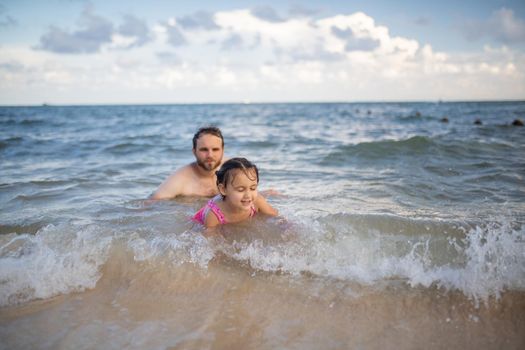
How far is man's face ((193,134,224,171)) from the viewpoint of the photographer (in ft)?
16.3

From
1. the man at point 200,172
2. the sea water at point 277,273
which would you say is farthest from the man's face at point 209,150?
the sea water at point 277,273

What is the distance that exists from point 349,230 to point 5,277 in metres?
2.76

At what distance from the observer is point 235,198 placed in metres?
3.65

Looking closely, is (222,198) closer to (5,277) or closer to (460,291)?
(5,277)

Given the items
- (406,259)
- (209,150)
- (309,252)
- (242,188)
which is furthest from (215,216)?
(406,259)

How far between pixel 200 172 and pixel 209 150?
0.52 meters

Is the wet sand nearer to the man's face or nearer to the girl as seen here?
the girl

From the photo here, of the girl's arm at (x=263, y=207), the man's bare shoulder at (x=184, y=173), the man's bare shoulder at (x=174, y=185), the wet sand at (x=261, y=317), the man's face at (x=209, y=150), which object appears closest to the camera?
the wet sand at (x=261, y=317)

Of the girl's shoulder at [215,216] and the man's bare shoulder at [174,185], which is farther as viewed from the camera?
the man's bare shoulder at [174,185]

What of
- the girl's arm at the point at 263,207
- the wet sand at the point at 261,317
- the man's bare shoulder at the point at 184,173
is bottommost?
the wet sand at the point at 261,317

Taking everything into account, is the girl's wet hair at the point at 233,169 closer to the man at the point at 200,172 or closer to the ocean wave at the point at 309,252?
the ocean wave at the point at 309,252

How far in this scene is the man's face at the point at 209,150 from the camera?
4.98 meters

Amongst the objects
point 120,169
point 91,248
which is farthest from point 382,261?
point 120,169

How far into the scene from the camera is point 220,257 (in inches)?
121
